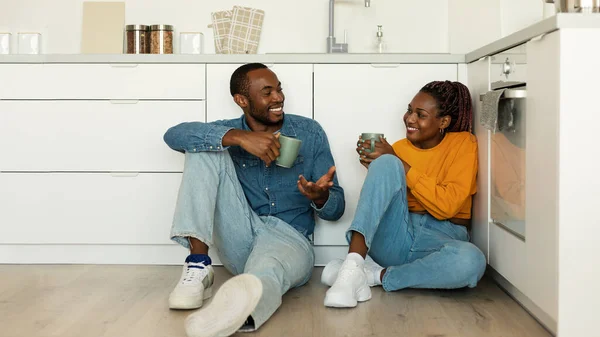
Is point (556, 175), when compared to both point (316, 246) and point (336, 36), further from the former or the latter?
point (336, 36)

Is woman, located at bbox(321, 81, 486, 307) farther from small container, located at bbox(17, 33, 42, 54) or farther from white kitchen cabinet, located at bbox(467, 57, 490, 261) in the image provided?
small container, located at bbox(17, 33, 42, 54)

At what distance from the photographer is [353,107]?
116 inches

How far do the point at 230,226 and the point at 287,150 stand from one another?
0.33 meters

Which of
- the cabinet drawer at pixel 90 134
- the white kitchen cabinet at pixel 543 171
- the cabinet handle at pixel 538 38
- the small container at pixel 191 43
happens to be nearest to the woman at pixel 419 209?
the white kitchen cabinet at pixel 543 171

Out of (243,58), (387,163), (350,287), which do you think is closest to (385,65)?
(243,58)

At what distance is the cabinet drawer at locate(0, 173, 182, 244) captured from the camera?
2.98m

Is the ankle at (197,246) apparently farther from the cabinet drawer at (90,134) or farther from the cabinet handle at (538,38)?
the cabinet handle at (538,38)

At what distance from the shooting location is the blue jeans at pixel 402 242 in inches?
92.7

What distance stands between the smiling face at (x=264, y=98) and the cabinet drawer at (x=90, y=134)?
361 millimetres

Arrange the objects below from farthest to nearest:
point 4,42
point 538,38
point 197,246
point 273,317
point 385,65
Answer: point 4,42
point 385,65
point 197,246
point 273,317
point 538,38

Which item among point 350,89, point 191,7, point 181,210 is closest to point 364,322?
point 181,210

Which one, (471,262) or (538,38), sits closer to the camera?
(538,38)

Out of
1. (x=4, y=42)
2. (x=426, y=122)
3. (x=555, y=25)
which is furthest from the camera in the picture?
(x=4, y=42)

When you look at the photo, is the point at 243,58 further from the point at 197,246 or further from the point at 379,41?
the point at 197,246
